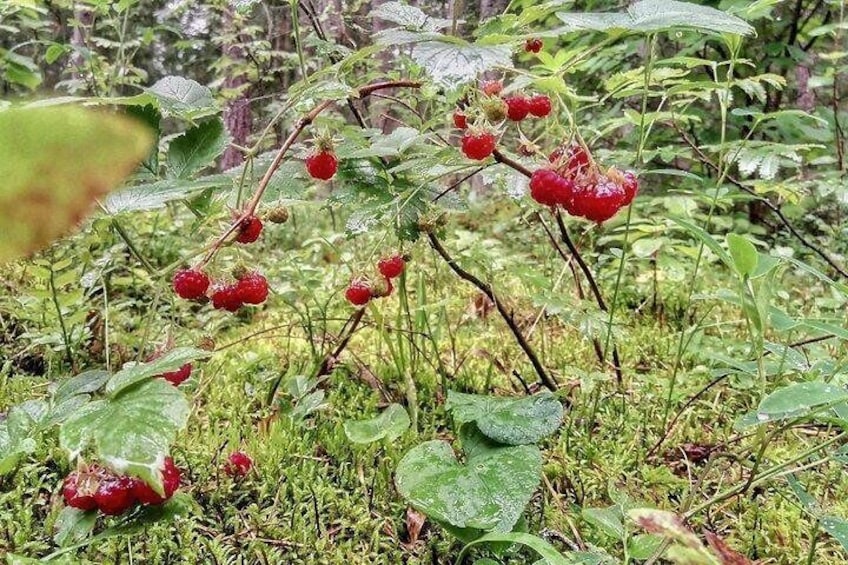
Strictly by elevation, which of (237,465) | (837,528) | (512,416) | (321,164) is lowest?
(237,465)

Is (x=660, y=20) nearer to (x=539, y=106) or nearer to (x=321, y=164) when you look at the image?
(x=539, y=106)

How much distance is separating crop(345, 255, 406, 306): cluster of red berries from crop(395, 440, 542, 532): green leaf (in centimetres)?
38

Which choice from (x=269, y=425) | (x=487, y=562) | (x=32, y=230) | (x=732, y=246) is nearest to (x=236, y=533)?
(x=269, y=425)

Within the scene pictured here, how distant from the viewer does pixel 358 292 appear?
143 centimetres

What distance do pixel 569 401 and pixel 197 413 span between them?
41.3 inches

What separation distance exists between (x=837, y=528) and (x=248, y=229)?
104 centimetres

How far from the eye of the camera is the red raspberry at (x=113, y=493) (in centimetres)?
87

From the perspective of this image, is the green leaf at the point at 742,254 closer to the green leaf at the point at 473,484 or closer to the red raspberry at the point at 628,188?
the red raspberry at the point at 628,188

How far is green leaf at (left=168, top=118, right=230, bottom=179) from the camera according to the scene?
112 centimetres

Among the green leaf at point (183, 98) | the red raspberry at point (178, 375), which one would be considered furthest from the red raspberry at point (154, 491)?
the green leaf at point (183, 98)

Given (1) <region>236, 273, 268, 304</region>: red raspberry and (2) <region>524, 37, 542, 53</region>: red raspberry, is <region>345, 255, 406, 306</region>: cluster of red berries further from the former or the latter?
(2) <region>524, 37, 542, 53</region>: red raspberry

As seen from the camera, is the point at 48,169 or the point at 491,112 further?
the point at 491,112

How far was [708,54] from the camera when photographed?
416cm

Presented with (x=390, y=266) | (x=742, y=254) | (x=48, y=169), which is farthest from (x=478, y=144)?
(x=48, y=169)
